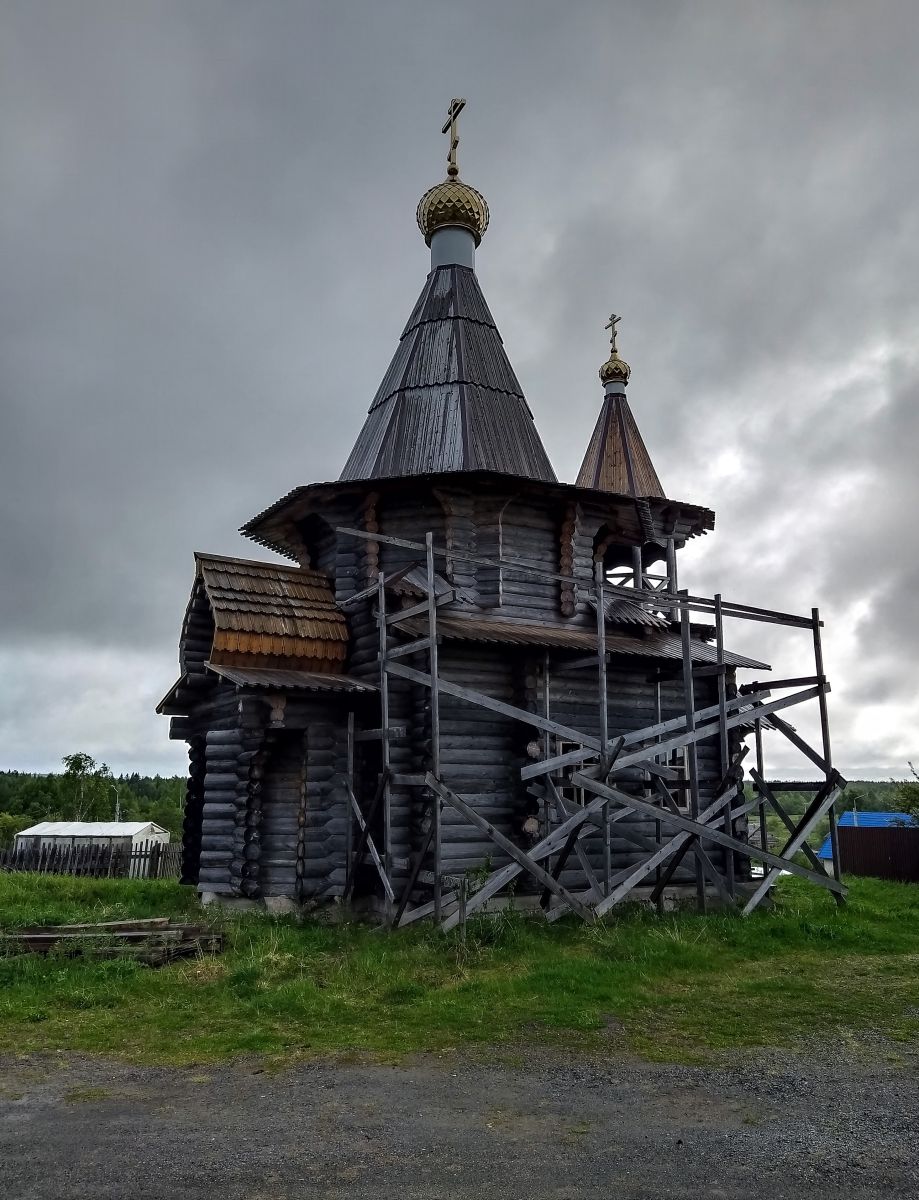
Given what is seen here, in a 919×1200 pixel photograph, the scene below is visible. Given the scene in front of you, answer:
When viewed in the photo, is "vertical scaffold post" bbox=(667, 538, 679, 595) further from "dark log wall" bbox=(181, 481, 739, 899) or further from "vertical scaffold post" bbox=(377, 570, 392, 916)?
"vertical scaffold post" bbox=(377, 570, 392, 916)

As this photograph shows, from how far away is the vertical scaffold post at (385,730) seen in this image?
12.0 m

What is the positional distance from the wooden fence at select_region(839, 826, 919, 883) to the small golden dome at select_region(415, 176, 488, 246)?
18.1 m

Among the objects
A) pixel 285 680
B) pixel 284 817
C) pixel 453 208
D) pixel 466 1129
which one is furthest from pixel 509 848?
pixel 453 208

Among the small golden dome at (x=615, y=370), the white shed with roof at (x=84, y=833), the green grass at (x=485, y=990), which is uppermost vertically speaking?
the small golden dome at (x=615, y=370)

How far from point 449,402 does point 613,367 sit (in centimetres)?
984

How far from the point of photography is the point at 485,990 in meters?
8.81

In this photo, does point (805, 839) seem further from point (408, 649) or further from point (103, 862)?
point (103, 862)

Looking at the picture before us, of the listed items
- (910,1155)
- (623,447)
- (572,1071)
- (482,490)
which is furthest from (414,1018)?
(623,447)

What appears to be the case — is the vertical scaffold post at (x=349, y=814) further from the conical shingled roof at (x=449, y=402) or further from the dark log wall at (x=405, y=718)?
the conical shingled roof at (x=449, y=402)

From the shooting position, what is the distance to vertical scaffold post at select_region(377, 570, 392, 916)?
12.0m

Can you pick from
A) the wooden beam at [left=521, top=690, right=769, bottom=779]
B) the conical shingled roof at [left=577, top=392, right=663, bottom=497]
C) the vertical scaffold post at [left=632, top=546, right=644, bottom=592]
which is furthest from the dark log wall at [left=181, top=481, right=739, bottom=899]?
the conical shingled roof at [left=577, top=392, right=663, bottom=497]

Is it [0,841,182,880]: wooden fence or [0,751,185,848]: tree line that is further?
[0,751,185,848]: tree line

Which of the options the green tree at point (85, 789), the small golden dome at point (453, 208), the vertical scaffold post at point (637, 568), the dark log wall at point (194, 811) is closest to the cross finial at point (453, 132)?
the small golden dome at point (453, 208)

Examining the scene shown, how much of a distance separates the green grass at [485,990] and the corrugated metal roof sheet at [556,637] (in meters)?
3.81
